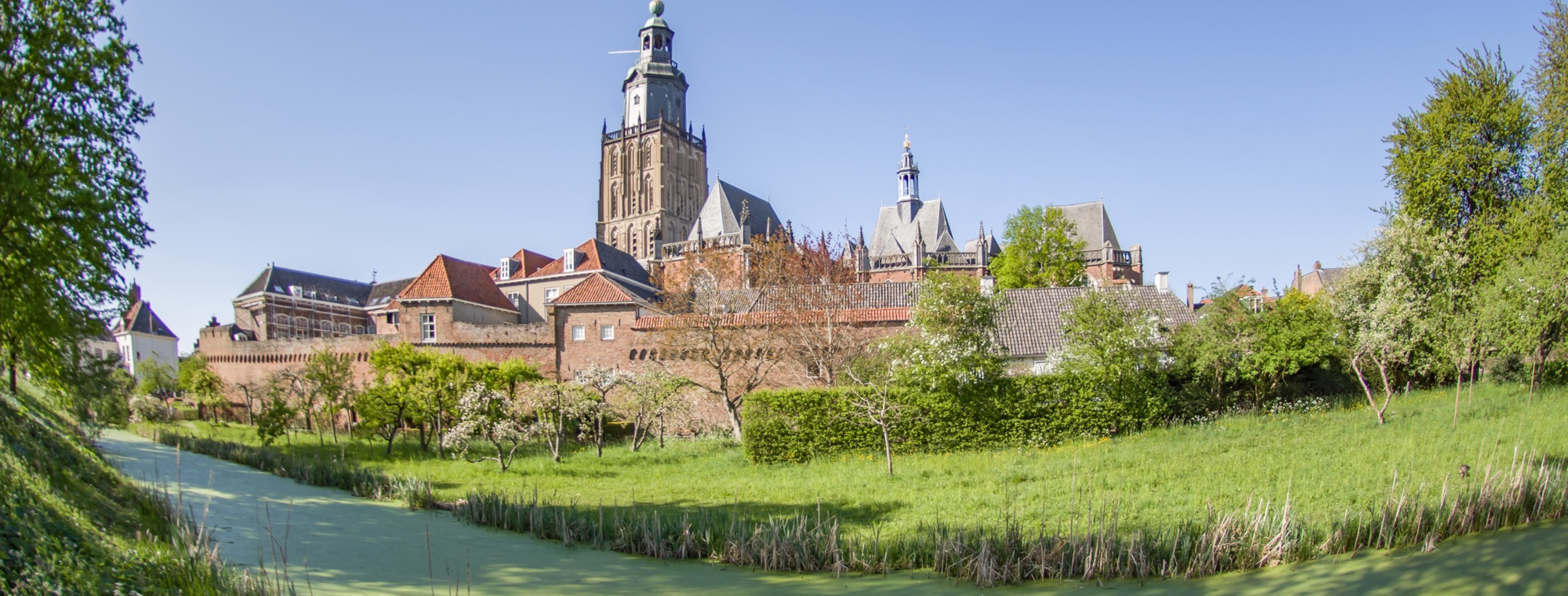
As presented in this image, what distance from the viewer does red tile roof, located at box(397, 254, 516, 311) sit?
35.2 metres

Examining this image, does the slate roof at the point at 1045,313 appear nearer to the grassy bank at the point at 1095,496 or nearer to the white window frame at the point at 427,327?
the grassy bank at the point at 1095,496

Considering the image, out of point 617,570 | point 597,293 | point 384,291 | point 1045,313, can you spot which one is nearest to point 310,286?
point 384,291

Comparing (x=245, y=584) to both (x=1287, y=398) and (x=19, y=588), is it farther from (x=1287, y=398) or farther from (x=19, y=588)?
(x=1287, y=398)

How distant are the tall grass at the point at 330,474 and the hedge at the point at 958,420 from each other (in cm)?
751

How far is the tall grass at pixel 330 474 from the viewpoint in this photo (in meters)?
13.4

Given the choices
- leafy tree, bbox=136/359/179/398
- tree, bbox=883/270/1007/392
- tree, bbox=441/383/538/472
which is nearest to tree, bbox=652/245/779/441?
tree, bbox=441/383/538/472

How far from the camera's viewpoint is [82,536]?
618cm

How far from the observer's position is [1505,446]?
1249cm

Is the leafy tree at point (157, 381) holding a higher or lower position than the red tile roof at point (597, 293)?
lower

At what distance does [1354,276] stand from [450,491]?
19.8m

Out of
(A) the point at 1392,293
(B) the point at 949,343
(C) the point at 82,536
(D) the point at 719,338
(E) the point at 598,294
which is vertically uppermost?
(E) the point at 598,294

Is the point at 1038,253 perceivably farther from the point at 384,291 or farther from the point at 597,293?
the point at 384,291

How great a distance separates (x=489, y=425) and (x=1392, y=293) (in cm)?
2107

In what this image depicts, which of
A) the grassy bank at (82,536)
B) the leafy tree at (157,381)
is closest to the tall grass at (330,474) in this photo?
the grassy bank at (82,536)
